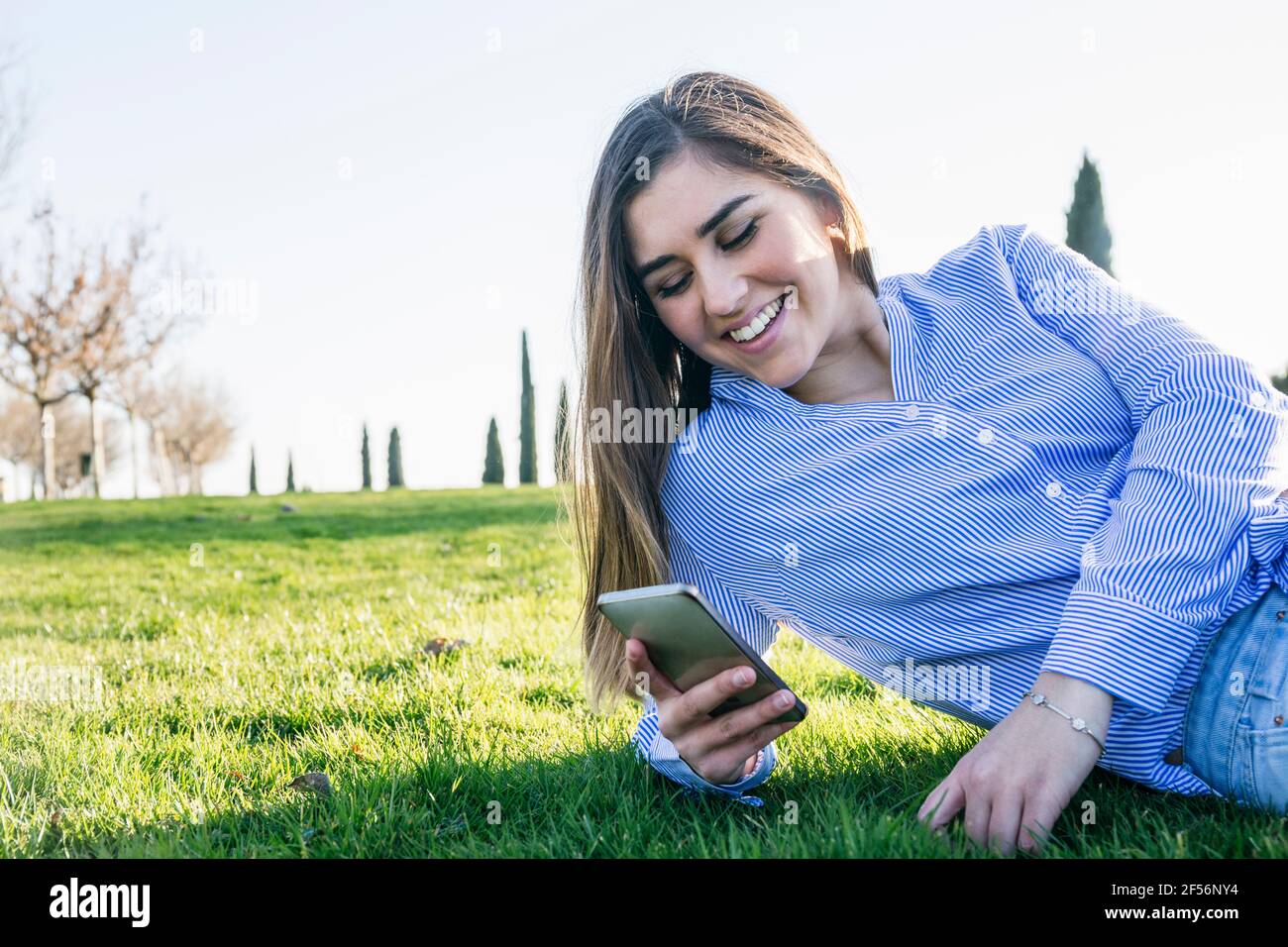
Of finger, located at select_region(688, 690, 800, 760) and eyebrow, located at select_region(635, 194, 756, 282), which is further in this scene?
eyebrow, located at select_region(635, 194, 756, 282)

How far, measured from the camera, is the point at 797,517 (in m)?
2.29

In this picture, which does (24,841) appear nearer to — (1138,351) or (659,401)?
(659,401)

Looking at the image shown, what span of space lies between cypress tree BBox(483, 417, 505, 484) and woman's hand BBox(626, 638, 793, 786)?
31401mm

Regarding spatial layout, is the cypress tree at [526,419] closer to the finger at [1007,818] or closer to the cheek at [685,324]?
the cheek at [685,324]

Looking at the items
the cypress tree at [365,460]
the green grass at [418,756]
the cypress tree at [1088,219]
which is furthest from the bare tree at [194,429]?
the green grass at [418,756]

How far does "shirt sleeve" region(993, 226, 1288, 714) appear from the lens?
190cm

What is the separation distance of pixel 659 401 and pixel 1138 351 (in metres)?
1.11

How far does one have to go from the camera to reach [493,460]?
33375mm

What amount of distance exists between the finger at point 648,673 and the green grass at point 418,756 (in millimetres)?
277

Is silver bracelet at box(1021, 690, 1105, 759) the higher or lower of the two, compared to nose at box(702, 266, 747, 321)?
lower

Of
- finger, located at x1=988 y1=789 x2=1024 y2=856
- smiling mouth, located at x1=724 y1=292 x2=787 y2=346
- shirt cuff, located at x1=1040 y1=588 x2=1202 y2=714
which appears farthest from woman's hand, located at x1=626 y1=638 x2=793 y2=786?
smiling mouth, located at x1=724 y1=292 x2=787 y2=346

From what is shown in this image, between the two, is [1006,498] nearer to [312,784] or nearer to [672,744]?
[672,744]

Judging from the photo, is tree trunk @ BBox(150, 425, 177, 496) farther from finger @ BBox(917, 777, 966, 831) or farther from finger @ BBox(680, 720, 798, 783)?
finger @ BBox(917, 777, 966, 831)

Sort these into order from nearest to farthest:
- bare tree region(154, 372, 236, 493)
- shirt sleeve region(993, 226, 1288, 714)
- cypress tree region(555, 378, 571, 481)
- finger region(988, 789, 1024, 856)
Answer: finger region(988, 789, 1024, 856) < shirt sleeve region(993, 226, 1288, 714) < cypress tree region(555, 378, 571, 481) < bare tree region(154, 372, 236, 493)
